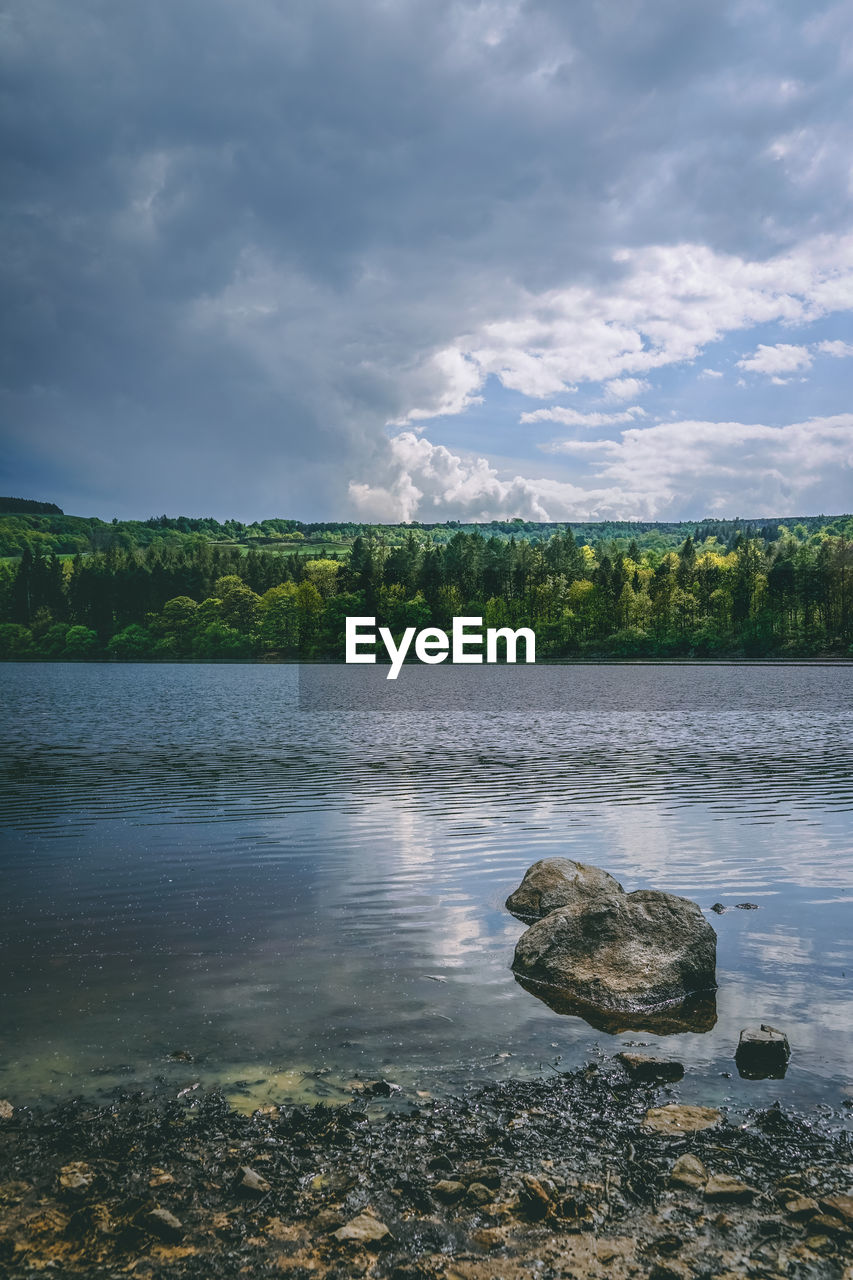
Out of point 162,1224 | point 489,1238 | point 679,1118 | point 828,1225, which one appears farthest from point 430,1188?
point 828,1225

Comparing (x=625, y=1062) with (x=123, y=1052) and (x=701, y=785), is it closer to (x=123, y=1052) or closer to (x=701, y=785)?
(x=123, y=1052)

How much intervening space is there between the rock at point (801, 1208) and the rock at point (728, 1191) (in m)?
0.33

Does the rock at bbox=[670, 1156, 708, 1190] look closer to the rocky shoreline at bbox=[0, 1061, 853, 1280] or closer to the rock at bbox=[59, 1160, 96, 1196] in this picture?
the rocky shoreline at bbox=[0, 1061, 853, 1280]

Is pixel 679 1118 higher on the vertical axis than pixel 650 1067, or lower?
higher

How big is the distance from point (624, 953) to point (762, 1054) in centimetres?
296

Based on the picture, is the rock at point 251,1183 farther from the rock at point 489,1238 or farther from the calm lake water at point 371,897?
the rock at point 489,1238

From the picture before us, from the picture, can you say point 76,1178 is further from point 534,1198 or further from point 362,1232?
point 534,1198

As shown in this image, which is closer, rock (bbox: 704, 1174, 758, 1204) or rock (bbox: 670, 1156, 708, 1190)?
rock (bbox: 704, 1174, 758, 1204)

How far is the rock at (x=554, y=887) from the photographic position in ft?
55.1

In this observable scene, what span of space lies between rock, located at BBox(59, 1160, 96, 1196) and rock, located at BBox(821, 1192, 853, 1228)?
714cm

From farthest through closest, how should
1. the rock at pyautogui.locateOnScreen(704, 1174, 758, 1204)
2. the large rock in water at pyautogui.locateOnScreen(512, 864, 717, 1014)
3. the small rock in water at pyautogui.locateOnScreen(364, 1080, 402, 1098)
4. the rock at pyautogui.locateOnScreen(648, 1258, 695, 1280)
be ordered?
the large rock in water at pyautogui.locateOnScreen(512, 864, 717, 1014)
the small rock in water at pyautogui.locateOnScreen(364, 1080, 402, 1098)
the rock at pyautogui.locateOnScreen(704, 1174, 758, 1204)
the rock at pyautogui.locateOnScreen(648, 1258, 695, 1280)

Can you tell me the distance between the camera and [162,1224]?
292 inches

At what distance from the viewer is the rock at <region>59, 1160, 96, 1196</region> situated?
8086 mm

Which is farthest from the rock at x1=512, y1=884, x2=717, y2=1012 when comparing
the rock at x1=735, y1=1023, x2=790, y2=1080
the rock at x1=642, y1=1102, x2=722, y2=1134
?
the rock at x1=642, y1=1102, x2=722, y2=1134
